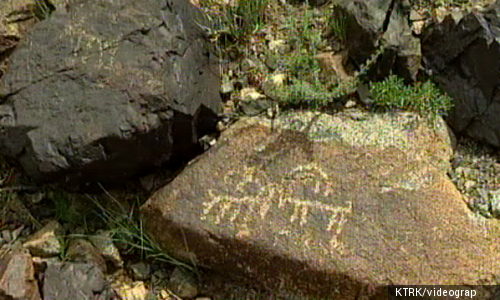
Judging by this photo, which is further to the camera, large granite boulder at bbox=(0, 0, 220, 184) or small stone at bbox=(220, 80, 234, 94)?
small stone at bbox=(220, 80, 234, 94)

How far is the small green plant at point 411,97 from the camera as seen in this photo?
375 centimetres

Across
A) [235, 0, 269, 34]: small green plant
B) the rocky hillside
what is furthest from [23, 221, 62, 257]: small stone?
[235, 0, 269, 34]: small green plant

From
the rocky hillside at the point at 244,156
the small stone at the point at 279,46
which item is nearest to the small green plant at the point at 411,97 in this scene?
the rocky hillside at the point at 244,156

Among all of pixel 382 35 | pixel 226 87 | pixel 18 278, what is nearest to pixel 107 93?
pixel 226 87

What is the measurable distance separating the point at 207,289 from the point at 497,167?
180 cm

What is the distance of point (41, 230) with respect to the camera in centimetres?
391

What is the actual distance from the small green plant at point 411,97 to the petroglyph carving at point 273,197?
0.60 m

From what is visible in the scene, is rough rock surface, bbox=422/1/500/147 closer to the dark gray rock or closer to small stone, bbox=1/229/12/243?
the dark gray rock

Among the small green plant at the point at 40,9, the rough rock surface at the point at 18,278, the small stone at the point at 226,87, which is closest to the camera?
the rough rock surface at the point at 18,278

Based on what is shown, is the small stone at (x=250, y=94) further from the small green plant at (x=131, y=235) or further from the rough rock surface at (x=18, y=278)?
the rough rock surface at (x=18, y=278)

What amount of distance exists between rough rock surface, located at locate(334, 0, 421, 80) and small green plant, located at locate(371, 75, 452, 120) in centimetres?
11

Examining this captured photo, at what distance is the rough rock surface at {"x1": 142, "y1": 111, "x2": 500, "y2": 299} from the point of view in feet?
11.0

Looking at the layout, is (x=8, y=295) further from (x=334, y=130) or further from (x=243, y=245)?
(x=334, y=130)

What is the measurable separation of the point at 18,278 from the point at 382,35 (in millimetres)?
2537
